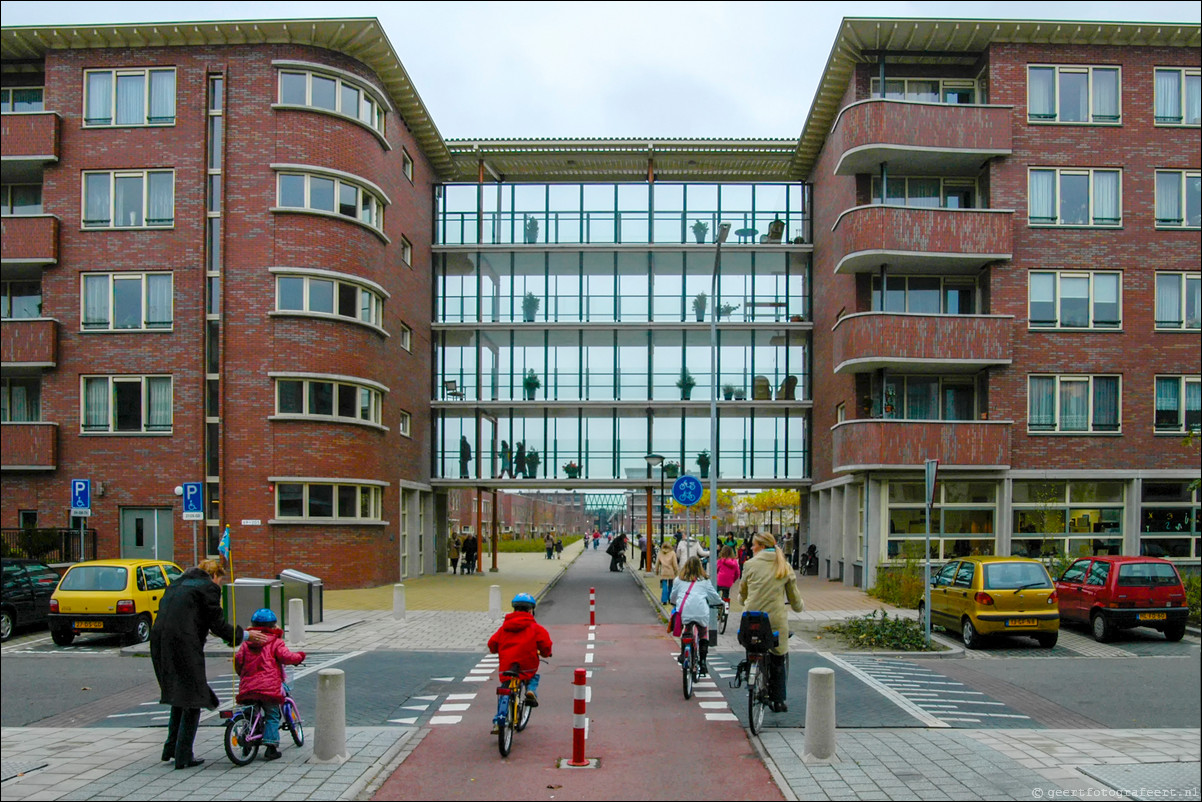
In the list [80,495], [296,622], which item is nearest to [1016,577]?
[296,622]

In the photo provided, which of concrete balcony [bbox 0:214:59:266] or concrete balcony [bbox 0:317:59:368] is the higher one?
concrete balcony [bbox 0:214:59:266]

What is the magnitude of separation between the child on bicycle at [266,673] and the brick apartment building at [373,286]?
72.1 feet

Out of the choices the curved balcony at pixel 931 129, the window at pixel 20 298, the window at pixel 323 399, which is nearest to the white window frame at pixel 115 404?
the window at pixel 323 399

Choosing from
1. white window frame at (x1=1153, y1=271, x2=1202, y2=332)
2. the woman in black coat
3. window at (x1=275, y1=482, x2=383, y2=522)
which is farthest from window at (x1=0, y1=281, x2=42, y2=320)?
white window frame at (x1=1153, y1=271, x2=1202, y2=332)

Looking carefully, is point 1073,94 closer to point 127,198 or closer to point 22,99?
point 127,198

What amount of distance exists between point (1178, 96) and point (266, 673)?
3067cm

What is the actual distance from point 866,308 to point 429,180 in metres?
18.0

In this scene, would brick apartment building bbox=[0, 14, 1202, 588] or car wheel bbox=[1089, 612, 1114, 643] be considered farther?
brick apartment building bbox=[0, 14, 1202, 588]

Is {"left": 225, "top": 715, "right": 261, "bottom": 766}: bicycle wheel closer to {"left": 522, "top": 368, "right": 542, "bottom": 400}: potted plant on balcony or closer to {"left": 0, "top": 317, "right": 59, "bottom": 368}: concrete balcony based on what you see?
{"left": 0, "top": 317, "right": 59, "bottom": 368}: concrete balcony

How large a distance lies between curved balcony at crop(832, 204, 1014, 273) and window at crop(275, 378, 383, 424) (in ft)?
48.0

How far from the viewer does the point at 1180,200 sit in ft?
99.8

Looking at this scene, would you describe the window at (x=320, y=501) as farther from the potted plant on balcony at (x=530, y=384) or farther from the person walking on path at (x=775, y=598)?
the person walking on path at (x=775, y=598)

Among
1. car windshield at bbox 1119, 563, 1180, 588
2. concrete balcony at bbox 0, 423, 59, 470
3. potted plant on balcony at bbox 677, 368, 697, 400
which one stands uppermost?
potted plant on balcony at bbox 677, 368, 697, 400

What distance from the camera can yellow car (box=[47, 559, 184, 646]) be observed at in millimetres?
18344
